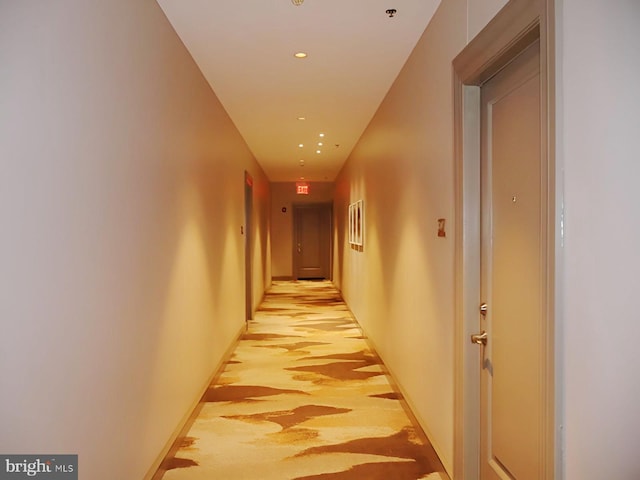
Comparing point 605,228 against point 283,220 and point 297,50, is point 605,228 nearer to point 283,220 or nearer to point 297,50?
point 297,50

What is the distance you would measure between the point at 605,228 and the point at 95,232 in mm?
2116

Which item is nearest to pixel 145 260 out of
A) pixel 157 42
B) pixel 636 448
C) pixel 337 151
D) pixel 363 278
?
pixel 157 42

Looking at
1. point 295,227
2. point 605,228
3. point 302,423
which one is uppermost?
point 295,227

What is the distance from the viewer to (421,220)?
4.02 meters

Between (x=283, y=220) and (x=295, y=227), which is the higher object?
(x=283, y=220)

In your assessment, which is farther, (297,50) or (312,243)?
(312,243)

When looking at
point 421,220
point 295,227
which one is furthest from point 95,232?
point 295,227

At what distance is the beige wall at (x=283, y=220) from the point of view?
1673 cm

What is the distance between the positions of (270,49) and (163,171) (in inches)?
61.7

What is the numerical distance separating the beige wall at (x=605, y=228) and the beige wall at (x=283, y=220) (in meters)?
14.9

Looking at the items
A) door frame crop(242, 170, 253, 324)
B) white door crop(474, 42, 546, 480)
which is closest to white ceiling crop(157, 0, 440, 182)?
white door crop(474, 42, 546, 480)

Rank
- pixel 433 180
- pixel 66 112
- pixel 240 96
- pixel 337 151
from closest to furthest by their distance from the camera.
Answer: pixel 66 112 → pixel 433 180 → pixel 240 96 → pixel 337 151

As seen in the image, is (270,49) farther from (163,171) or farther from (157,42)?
(163,171)

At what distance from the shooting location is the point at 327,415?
4453 mm
